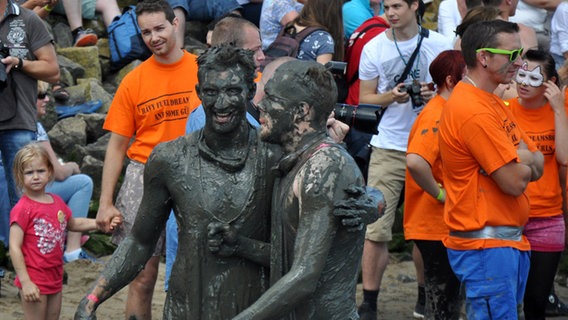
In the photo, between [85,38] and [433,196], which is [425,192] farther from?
[85,38]

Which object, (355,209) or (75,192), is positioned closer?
(355,209)

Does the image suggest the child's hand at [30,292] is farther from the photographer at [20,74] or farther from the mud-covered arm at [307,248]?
the mud-covered arm at [307,248]

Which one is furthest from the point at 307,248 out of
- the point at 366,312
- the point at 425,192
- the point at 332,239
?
the point at 366,312

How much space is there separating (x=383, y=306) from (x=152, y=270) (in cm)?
221

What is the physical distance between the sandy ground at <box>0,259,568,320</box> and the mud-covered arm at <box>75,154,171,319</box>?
3578 mm

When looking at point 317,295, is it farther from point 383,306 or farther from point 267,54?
point 383,306

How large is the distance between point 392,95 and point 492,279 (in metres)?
1.99

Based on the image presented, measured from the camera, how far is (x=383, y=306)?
26.7ft

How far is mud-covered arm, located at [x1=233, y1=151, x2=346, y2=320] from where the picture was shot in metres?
3.53

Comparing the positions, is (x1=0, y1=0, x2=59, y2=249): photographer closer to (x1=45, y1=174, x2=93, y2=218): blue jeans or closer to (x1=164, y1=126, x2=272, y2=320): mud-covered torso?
(x1=45, y1=174, x2=93, y2=218): blue jeans

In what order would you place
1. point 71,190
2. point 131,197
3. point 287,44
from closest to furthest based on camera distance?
point 131,197, point 287,44, point 71,190

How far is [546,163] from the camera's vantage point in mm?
6910

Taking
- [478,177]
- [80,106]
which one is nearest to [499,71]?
[478,177]

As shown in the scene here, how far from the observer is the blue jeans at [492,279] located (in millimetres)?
5773
